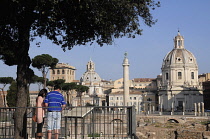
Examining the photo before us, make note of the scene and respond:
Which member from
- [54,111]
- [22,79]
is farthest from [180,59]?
[54,111]

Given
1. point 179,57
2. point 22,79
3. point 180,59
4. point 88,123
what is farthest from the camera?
point 179,57

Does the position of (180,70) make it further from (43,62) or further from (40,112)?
(40,112)

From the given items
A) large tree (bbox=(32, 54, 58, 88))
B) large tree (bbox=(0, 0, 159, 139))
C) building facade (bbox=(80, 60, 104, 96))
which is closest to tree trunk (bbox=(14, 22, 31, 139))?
large tree (bbox=(0, 0, 159, 139))

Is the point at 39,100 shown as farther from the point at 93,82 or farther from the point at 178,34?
the point at 93,82

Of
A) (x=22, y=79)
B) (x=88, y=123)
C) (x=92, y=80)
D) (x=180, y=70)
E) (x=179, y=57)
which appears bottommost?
(x=88, y=123)

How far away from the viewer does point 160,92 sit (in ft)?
274

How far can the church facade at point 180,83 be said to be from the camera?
3118 inches

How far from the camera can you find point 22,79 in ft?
32.4

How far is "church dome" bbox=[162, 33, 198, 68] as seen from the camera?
3177 inches

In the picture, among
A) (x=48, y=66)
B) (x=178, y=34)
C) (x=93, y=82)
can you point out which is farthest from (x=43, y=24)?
(x=93, y=82)

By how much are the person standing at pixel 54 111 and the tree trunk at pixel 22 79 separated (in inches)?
39.8

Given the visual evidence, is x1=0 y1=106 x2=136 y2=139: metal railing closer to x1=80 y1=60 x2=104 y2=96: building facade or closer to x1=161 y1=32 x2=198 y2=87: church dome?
x1=161 y1=32 x2=198 y2=87: church dome

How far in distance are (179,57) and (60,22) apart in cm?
7344

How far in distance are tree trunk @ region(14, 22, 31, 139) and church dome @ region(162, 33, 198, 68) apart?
72.8 meters
